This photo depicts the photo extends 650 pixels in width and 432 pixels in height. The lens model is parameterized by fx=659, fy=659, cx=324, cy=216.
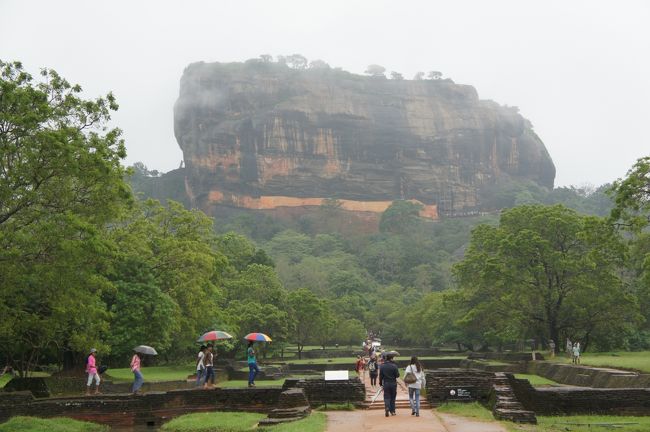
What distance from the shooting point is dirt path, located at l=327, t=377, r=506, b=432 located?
12.1m

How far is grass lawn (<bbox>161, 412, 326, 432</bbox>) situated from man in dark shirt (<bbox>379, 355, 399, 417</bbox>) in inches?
55.6

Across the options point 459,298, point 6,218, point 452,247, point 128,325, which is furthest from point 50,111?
point 452,247

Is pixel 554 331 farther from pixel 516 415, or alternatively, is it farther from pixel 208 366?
pixel 516 415

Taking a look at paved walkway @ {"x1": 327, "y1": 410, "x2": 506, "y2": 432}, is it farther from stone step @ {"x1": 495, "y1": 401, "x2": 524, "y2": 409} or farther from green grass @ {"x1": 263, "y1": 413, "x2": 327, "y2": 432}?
stone step @ {"x1": 495, "y1": 401, "x2": 524, "y2": 409}

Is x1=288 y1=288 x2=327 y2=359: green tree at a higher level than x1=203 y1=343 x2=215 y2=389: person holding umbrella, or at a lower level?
higher

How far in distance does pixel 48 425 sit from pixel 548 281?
26.4 metres

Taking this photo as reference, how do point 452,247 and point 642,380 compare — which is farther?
point 452,247

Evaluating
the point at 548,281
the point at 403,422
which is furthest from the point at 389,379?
the point at 548,281

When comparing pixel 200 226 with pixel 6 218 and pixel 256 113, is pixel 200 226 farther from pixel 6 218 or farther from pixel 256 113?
pixel 256 113

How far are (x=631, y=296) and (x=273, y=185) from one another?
107 m

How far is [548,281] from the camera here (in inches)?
1361

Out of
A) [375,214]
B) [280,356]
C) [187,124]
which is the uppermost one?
[187,124]

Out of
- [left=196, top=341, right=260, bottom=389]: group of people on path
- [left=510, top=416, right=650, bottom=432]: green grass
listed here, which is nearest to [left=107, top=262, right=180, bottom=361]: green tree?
[left=196, top=341, right=260, bottom=389]: group of people on path

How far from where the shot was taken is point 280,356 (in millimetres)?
46656
